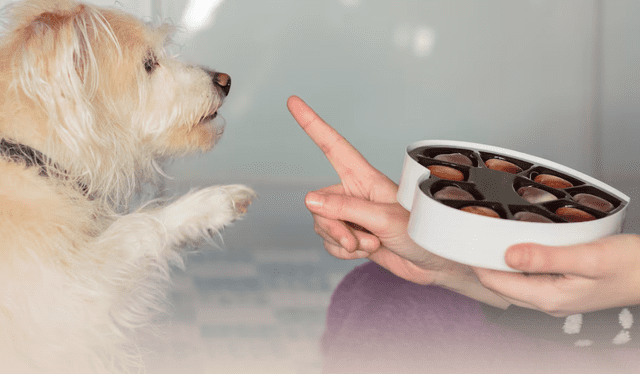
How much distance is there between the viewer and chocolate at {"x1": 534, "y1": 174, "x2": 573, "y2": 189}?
33.3 inches

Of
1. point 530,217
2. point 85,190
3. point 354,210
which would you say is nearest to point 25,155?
point 85,190

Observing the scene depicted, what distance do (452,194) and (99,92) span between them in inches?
25.9

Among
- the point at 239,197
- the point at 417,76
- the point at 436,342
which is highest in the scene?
the point at 417,76

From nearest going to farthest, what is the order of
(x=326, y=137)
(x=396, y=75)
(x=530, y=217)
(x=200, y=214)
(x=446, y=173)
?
(x=530, y=217) → (x=446, y=173) → (x=200, y=214) → (x=326, y=137) → (x=396, y=75)

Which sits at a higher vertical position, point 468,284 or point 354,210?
point 354,210

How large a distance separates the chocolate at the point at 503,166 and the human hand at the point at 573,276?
8.0 inches

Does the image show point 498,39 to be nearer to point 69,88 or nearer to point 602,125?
point 602,125

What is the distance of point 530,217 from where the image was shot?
0.69m

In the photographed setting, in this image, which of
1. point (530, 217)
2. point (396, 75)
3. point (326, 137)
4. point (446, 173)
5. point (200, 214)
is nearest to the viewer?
point (530, 217)

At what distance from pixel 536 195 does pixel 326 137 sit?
48 cm

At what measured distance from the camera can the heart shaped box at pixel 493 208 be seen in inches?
24.2

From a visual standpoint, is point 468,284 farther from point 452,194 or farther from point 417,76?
point 417,76

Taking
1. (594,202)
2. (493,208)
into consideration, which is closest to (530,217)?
(493,208)

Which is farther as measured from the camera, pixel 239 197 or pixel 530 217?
pixel 239 197
